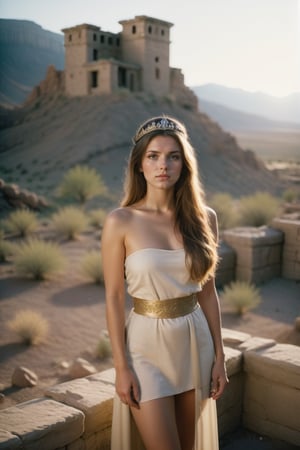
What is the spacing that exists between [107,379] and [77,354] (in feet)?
13.8

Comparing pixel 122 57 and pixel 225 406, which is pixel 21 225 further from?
pixel 122 57

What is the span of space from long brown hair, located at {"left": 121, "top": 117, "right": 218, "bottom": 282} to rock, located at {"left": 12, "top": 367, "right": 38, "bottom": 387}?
4.30m

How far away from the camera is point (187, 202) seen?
2744 mm

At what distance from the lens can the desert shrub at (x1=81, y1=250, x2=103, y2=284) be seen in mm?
10039

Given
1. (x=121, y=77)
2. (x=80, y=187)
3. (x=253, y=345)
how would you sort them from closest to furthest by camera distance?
(x=253, y=345) < (x=80, y=187) < (x=121, y=77)

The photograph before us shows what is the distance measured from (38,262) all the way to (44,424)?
7660 mm

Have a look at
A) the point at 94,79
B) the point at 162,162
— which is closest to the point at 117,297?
the point at 162,162

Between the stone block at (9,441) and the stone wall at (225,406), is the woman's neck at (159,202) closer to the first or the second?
the stone wall at (225,406)

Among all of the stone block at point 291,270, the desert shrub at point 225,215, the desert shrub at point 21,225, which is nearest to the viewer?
the stone block at point 291,270

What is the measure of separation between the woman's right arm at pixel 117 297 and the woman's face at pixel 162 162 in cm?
30

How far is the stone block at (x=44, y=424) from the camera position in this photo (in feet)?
8.18

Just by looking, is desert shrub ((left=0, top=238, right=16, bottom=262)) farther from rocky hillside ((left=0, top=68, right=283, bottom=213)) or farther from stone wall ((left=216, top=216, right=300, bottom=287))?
rocky hillside ((left=0, top=68, right=283, bottom=213))

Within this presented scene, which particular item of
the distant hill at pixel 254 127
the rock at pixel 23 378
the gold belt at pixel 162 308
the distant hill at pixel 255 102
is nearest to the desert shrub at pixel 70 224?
the rock at pixel 23 378

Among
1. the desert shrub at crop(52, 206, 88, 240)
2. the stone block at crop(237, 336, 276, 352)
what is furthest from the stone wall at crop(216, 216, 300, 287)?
the stone block at crop(237, 336, 276, 352)
